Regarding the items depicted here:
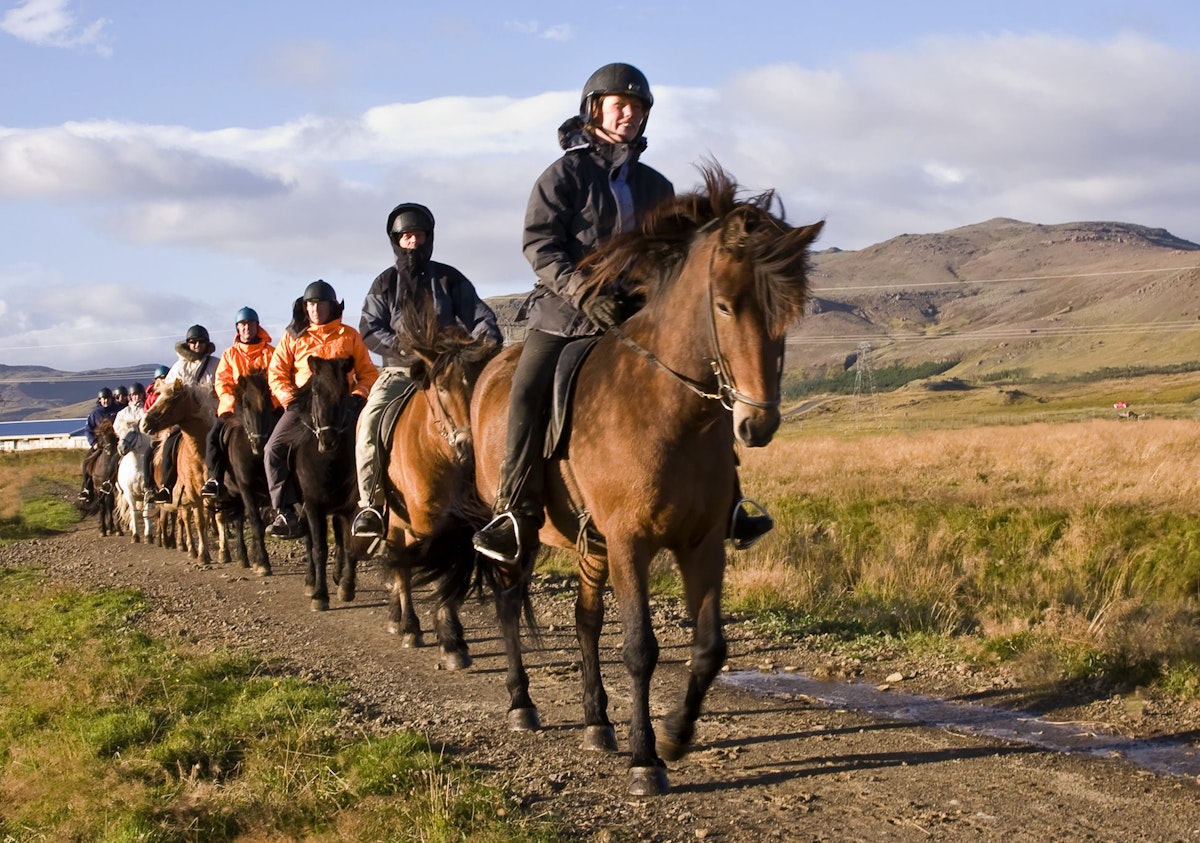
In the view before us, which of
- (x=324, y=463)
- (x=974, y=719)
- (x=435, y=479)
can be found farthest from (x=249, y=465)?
(x=974, y=719)

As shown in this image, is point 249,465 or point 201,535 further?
point 201,535

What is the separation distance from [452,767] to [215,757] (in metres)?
1.49

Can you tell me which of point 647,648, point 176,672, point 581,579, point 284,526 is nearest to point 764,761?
point 647,648

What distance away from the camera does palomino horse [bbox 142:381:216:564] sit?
18.1 metres

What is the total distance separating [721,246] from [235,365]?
37.4ft

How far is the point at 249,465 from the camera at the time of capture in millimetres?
16125

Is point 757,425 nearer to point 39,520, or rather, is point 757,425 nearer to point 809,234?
point 809,234

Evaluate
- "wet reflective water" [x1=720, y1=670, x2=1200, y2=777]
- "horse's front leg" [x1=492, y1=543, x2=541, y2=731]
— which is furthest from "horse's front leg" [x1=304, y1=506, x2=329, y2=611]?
"wet reflective water" [x1=720, y1=670, x2=1200, y2=777]

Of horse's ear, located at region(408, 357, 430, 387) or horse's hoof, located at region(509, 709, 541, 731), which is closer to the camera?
horse's hoof, located at region(509, 709, 541, 731)

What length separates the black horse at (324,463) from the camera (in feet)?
42.6

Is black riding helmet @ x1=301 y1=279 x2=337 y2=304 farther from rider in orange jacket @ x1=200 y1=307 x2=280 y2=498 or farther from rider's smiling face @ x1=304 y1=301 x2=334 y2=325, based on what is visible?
rider in orange jacket @ x1=200 y1=307 x2=280 y2=498

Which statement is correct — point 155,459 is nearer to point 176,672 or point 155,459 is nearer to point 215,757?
point 176,672

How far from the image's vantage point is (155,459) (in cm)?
2148

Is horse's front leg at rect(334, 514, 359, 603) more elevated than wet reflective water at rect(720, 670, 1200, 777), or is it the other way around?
horse's front leg at rect(334, 514, 359, 603)
